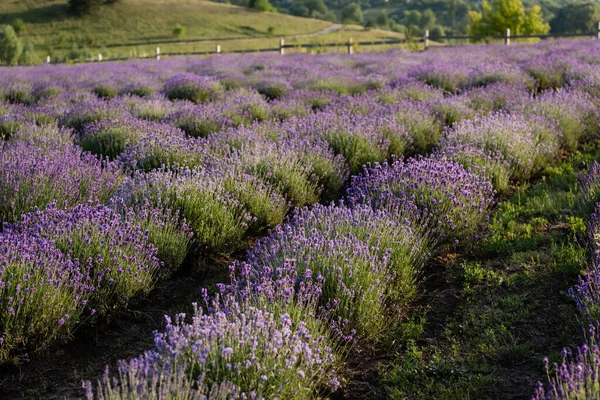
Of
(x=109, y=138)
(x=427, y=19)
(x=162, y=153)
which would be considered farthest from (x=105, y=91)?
(x=427, y=19)

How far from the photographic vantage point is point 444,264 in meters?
4.30

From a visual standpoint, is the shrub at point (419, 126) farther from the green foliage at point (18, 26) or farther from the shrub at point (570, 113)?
the green foliage at point (18, 26)

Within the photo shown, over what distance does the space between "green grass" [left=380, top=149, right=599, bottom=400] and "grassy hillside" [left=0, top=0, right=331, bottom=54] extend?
1758 inches

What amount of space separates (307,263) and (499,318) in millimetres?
1264

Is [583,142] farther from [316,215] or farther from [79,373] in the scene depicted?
[79,373]

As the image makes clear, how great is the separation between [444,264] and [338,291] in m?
1.46

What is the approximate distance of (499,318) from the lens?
3.45 m

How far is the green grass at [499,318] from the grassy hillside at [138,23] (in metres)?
44.7

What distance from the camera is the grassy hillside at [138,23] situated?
47.8 m

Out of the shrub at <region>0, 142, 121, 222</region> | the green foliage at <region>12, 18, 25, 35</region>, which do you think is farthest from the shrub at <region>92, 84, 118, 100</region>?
the green foliage at <region>12, 18, 25, 35</region>

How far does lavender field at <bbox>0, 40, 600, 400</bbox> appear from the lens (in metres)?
2.62

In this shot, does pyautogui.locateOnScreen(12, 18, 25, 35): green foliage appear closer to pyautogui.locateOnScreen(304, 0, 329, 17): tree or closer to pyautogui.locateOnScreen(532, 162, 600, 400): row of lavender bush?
pyautogui.locateOnScreen(532, 162, 600, 400): row of lavender bush

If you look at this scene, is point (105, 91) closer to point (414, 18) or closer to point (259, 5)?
point (259, 5)

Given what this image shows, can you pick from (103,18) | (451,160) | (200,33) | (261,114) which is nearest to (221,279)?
(451,160)
